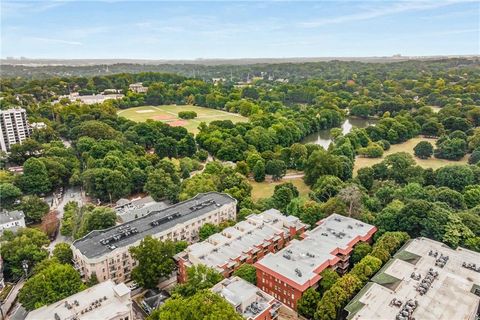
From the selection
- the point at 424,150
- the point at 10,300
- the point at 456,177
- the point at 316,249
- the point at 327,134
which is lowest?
the point at 10,300

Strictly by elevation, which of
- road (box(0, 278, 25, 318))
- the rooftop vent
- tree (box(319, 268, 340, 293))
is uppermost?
the rooftop vent

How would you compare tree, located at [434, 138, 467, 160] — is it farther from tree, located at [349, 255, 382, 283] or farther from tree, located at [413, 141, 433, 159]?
tree, located at [349, 255, 382, 283]

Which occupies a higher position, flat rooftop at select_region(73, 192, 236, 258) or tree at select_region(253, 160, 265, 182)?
flat rooftop at select_region(73, 192, 236, 258)

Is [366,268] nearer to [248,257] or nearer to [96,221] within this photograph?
[248,257]

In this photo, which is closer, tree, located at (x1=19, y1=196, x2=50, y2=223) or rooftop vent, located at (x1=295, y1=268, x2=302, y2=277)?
rooftop vent, located at (x1=295, y1=268, x2=302, y2=277)

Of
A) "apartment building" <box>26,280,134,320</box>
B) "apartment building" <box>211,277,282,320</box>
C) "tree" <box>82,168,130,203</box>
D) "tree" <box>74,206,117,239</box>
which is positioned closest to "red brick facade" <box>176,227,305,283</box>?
"apartment building" <box>211,277,282,320</box>

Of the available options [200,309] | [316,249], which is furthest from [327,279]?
[200,309]
